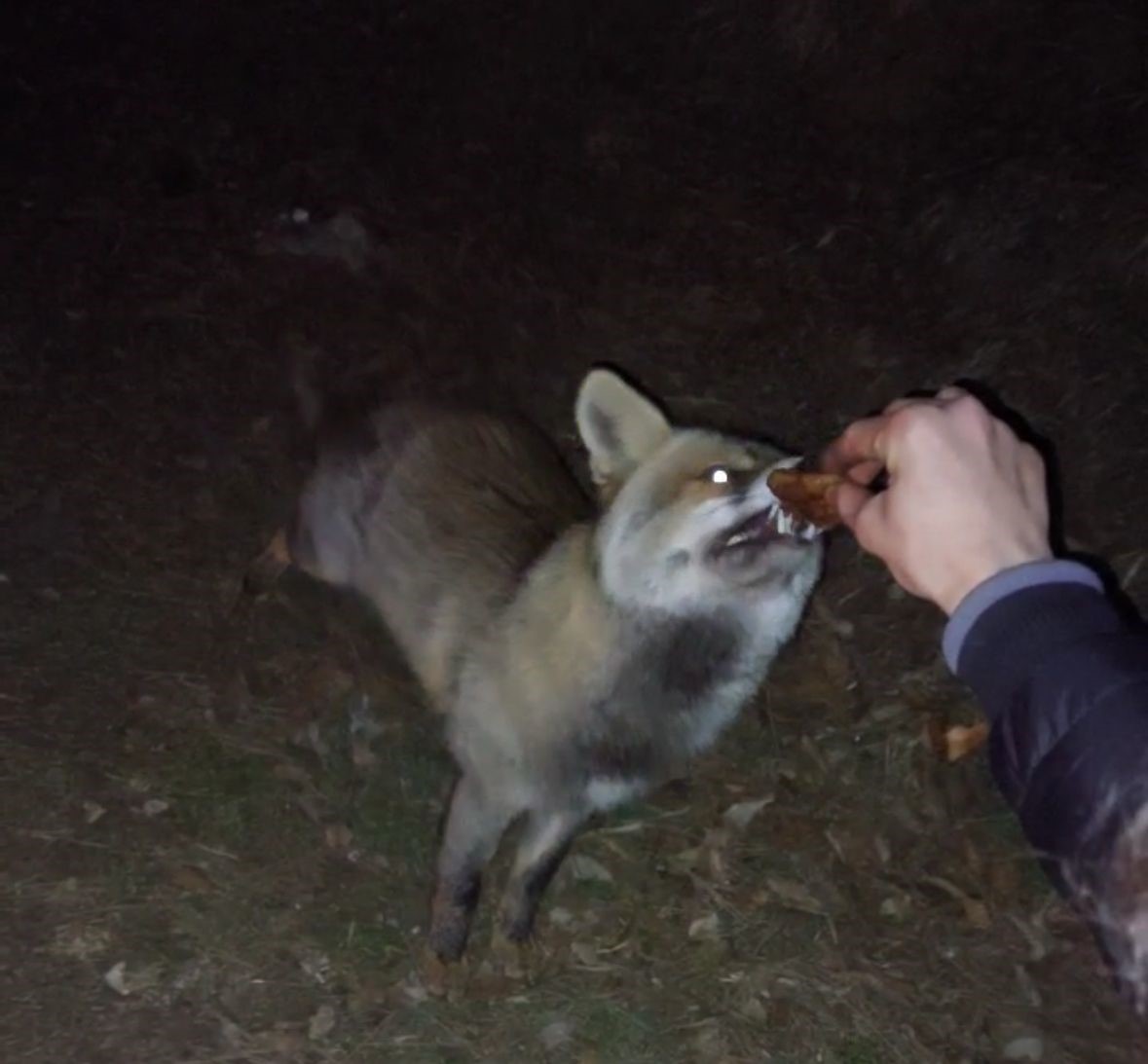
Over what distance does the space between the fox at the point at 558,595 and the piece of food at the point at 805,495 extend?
0.06m

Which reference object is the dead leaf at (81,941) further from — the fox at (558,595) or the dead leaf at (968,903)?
the dead leaf at (968,903)

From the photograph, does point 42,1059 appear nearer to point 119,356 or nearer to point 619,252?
point 119,356

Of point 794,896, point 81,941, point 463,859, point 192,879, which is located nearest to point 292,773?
point 192,879

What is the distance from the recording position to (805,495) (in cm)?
289

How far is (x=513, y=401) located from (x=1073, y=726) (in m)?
4.05

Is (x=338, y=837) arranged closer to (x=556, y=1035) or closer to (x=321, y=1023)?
(x=321, y=1023)

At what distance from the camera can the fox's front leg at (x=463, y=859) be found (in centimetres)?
377

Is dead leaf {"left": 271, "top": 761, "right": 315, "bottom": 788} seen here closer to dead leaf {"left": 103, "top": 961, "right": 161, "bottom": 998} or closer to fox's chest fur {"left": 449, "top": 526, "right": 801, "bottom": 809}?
dead leaf {"left": 103, "top": 961, "right": 161, "bottom": 998}

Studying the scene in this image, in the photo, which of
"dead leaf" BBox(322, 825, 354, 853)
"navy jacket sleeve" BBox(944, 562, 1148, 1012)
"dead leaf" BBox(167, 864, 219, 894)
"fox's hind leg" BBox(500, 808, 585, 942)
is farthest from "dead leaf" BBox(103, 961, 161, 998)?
"navy jacket sleeve" BBox(944, 562, 1148, 1012)

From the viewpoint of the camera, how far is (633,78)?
6809 millimetres

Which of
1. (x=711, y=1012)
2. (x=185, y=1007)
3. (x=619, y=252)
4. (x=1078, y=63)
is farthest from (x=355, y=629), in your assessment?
(x=1078, y=63)

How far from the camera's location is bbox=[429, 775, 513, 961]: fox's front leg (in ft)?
12.4

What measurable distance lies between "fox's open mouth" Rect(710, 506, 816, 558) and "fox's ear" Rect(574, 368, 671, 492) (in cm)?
43

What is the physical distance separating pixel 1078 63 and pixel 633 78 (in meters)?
2.12
